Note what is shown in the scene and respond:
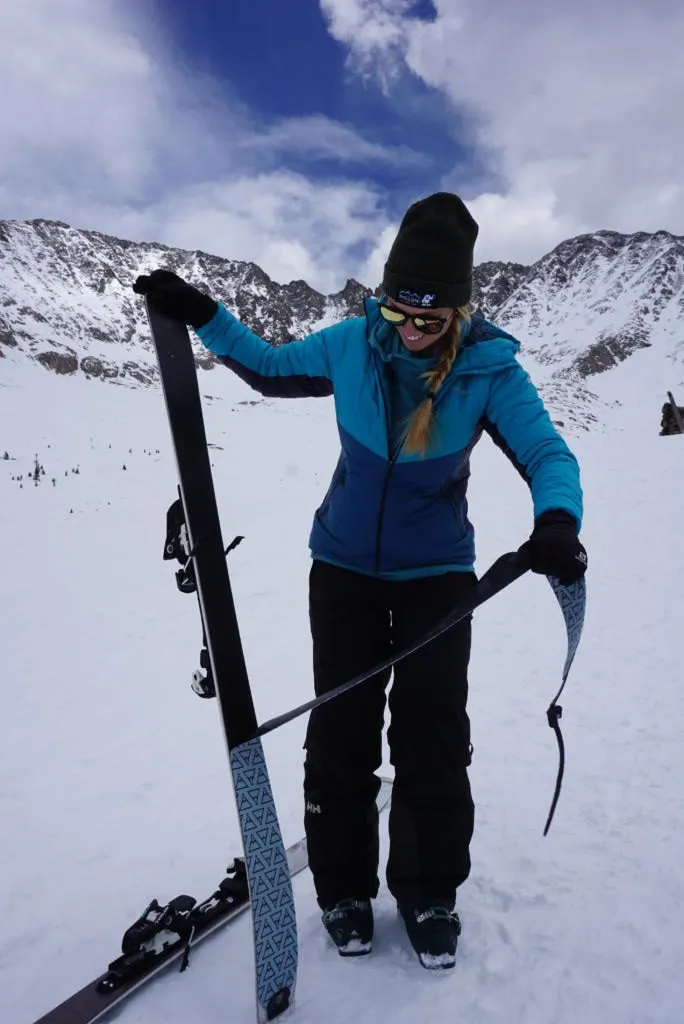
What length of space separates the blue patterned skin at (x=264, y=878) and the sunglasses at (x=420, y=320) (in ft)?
4.65

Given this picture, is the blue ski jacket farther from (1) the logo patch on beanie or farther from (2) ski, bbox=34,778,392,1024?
(2) ski, bbox=34,778,392,1024

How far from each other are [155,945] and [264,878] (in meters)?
0.57

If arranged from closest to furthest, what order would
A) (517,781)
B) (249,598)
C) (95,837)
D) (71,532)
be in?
(95,837)
(517,781)
(249,598)
(71,532)

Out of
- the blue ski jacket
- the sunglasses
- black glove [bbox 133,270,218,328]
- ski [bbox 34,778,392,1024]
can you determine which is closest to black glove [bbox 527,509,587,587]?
the blue ski jacket

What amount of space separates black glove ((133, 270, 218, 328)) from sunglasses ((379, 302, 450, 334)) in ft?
1.94

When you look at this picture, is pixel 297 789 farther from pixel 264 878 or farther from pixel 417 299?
pixel 417 299

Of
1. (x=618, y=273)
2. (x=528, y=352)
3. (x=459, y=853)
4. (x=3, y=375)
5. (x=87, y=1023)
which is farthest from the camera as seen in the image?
(x=618, y=273)

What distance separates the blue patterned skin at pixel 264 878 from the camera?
1947mm

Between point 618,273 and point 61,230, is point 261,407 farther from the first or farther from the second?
point 618,273

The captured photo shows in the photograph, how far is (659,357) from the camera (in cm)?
8081

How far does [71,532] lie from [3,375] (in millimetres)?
29006

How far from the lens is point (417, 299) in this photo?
2021mm

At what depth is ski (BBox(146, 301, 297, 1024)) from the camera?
196 cm

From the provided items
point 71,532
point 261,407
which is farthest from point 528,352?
point 71,532
